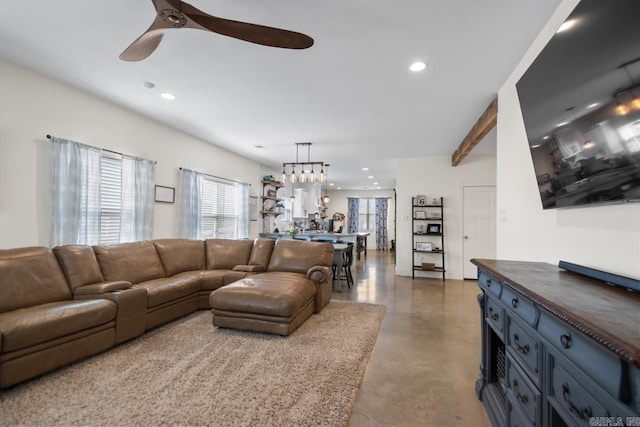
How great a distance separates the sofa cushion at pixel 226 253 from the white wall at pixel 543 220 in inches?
136

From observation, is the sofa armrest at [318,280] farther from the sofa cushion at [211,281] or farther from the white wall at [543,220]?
the white wall at [543,220]

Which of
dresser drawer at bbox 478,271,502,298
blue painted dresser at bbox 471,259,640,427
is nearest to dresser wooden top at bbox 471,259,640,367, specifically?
blue painted dresser at bbox 471,259,640,427

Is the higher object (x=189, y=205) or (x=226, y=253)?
(x=189, y=205)

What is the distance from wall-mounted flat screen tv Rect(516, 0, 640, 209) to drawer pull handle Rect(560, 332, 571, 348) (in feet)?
2.41

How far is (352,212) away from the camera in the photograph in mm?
12078

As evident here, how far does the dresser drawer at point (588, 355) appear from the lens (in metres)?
0.70

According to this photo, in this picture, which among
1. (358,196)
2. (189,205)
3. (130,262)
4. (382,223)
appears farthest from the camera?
(358,196)

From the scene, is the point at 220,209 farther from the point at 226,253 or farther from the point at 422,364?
the point at 422,364

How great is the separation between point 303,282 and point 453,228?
4074mm

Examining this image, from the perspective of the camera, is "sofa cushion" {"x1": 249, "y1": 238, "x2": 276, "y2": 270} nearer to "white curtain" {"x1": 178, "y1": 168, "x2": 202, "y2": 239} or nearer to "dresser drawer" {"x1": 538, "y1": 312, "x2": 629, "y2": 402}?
"white curtain" {"x1": 178, "y1": 168, "x2": 202, "y2": 239}

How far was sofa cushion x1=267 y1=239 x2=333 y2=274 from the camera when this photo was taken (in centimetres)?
397

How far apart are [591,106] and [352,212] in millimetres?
10736

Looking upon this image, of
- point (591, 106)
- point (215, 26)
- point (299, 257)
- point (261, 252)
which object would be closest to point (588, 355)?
point (591, 106)

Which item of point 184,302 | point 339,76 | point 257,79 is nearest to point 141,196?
point 184,302
